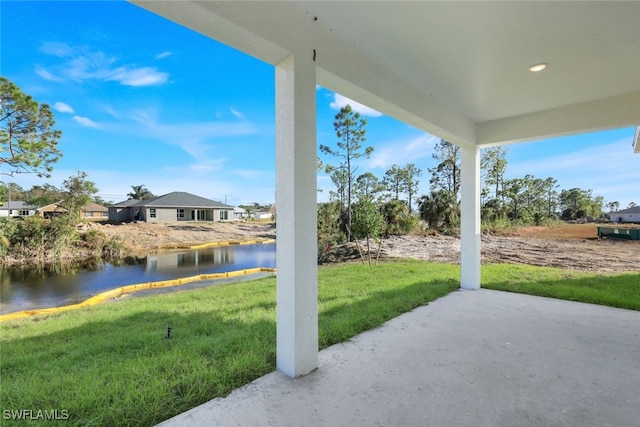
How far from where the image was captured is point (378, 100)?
2.36 metres

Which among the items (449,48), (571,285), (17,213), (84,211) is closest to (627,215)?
(571,285)

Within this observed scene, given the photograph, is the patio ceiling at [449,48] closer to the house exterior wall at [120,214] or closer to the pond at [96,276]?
the pond at [96,276]

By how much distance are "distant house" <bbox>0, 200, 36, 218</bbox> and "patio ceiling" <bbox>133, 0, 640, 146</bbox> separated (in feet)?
31.5

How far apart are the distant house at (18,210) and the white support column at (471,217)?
1088 cm

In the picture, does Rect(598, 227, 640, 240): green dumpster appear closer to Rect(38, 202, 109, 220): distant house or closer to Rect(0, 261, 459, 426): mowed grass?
Rect(0, 261, 459, 426): mowed grass

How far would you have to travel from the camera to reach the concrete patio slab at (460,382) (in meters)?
1.38

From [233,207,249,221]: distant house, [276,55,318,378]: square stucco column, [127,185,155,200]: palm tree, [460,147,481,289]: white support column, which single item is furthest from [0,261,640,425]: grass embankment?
[233,207,249,221]: distant house

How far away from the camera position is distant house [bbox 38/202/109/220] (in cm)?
955

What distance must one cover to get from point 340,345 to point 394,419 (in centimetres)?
90

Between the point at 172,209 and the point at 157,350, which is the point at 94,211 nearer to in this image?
the point at 172,209

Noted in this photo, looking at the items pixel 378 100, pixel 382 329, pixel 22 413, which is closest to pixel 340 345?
pixel 382 329

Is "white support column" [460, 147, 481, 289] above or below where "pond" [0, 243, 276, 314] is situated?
above

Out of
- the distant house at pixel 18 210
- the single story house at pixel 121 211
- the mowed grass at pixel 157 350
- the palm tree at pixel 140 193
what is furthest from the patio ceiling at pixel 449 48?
the palm tree at pixel 140 193

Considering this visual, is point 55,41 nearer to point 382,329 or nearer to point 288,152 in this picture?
point 288,152
